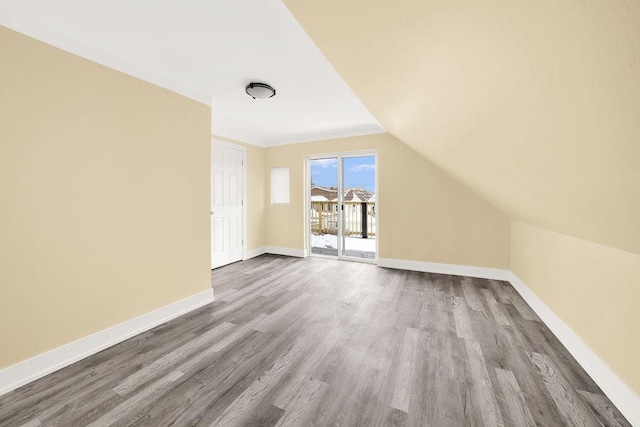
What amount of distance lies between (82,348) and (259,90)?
264 cm

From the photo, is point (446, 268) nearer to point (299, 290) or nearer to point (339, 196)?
point (339, 196)

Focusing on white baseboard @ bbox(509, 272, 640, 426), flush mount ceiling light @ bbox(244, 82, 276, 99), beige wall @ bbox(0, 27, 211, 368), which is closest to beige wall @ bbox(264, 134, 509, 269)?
white baseboard @ bbox(509, 272, 640, 426)

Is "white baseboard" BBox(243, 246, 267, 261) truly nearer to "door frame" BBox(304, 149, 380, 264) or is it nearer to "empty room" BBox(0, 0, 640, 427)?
"door frame" BBox(304, 149, 380, 264)

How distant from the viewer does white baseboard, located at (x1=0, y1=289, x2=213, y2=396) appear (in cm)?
162

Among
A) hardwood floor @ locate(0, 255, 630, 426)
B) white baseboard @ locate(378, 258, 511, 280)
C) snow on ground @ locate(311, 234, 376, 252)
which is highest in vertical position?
snow on ground @ locate(311, 234, 376, 252)

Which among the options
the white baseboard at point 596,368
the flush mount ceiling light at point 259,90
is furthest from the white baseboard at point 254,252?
the white baseboard at point 596,368

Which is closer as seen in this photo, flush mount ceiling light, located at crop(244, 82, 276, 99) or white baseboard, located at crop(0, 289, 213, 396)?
white baseboard, located at crop(0, 289, 213, 396)

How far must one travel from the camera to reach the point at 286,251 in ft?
17.1

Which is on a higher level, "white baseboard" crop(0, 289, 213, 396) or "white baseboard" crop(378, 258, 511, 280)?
"white baseboard" crop(378, 258, 511, 280)

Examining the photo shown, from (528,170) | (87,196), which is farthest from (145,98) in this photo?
(528,170)

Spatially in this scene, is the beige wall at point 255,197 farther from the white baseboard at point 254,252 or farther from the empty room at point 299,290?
the empty room at point 299,290

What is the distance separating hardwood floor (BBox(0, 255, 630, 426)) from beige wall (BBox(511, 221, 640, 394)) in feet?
0.82

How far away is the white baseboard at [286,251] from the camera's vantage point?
5.08 metres

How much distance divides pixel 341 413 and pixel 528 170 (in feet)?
5.21
